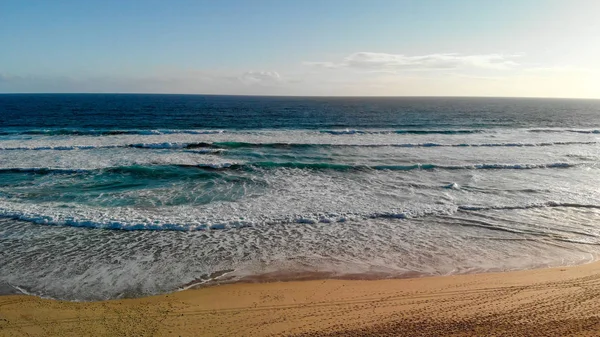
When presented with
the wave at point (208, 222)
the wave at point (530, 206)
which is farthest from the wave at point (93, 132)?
the wave at point (530, 206)

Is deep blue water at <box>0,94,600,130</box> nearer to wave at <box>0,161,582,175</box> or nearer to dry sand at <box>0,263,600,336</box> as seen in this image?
wave at <box>0,161,582,175</box>

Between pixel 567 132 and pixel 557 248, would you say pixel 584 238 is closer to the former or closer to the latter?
pixel 557 248

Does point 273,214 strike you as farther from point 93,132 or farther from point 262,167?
Answer: point 93,132

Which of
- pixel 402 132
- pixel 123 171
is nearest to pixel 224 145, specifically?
pixel 123 171

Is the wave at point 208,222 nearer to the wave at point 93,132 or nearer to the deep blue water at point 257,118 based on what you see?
the wave at point 93,132

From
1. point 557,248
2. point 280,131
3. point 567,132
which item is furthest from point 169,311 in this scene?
point 567,132
